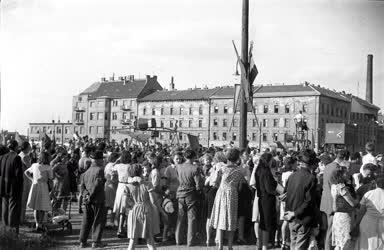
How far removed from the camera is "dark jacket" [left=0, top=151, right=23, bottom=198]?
436 inches

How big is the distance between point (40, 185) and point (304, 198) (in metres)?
6.17

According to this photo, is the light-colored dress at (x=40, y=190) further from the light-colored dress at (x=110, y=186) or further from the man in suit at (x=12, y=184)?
the light-colored dress at (x=110, y=186)

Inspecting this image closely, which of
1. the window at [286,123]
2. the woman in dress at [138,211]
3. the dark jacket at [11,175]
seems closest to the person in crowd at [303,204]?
the woman in dress at [138,211]

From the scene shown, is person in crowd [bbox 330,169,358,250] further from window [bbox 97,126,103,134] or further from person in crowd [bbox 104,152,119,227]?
window [bbox 97,126,103,134]

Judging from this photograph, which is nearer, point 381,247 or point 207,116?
point 381,247

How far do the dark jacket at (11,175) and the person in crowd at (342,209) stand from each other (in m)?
6.17

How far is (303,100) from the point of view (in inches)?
3804

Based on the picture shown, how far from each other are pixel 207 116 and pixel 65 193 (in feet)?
303

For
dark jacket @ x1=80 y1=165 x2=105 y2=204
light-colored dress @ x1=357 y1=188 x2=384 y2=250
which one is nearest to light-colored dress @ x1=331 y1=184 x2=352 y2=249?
light-colored dress @ x1=357 y1=188 x2=384 y2=250

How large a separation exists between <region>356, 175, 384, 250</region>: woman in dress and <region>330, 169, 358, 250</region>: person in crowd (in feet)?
0.88

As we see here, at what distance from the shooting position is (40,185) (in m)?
12.0

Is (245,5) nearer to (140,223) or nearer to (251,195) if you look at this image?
(251,195)

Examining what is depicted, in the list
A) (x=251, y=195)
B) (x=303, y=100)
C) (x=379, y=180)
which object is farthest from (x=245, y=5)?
(x=303, y=100)

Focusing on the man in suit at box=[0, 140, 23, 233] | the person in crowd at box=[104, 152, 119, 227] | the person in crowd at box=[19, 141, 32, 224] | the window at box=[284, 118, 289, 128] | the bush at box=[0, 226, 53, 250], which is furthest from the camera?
the window at box=[284, 118, 289, 128]
